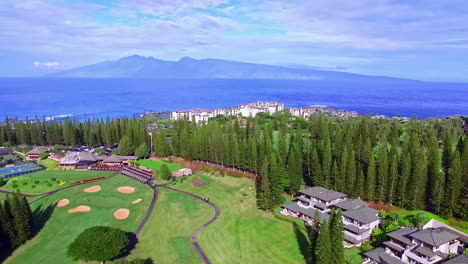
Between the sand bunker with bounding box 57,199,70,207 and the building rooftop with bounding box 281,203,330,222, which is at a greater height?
the building rooftop with bounding box 281,203,330,222

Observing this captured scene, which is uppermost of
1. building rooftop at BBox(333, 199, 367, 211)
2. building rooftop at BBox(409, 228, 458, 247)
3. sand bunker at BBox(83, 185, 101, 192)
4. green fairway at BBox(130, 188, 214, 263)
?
building rooftop at BBox(409, 228, 458, 247)

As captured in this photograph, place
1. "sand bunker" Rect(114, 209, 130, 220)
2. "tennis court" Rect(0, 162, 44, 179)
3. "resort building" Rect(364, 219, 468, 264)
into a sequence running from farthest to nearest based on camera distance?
"tennis court" Rect(0, 162, 44, 179) < "sand bunker" Rect(114, 209, 130, 220) < "resort building" Rect(364, 219, 468, 264)

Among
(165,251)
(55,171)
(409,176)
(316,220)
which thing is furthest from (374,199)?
(55,171)

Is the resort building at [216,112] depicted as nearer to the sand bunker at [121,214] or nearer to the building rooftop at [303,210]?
the sand bunker at [121,214]

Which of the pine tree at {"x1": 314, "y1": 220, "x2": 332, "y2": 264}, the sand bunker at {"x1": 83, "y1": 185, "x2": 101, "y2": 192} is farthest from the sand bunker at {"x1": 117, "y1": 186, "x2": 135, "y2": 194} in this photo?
the pine tree at {"x1": 314, "y1": 220, "x2": 332, "y2": 264}

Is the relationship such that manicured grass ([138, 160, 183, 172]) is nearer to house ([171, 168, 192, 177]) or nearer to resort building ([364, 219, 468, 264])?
house ([171, 168, 192, 177])

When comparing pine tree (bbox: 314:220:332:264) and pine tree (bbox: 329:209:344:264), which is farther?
pine tree (bbox: 314:220:332:264)
